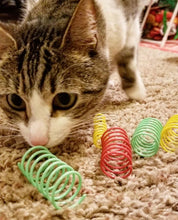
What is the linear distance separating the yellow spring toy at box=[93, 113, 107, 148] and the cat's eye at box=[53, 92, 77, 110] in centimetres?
22

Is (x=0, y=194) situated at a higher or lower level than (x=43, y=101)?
lower

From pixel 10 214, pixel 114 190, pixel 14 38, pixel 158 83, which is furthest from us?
pixel 158 83

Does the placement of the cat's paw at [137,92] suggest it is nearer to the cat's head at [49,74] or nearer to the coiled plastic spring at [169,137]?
the coiled plastic spring at [169,137]

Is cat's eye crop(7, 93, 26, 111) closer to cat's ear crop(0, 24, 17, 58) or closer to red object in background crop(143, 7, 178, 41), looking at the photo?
cat's ear crop(0, 24, 17, 58)

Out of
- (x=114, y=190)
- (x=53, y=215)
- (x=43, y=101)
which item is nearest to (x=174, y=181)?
(x=114, y=190)

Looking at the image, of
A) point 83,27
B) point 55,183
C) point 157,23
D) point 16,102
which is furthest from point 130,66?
point 157,23

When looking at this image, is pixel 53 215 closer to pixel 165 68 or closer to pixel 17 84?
pixel 17 84

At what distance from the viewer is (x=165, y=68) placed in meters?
2.15

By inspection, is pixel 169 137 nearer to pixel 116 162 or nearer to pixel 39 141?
pixel 116 162

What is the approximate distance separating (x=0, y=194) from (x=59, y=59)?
498 mm

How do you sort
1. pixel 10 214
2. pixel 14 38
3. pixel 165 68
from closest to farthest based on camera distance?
pixel 10 214 < pixel 14 38 < pixel 165 68

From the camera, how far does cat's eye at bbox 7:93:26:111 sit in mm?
911

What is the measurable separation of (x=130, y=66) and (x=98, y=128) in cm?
61

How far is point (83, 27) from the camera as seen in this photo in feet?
2.87
